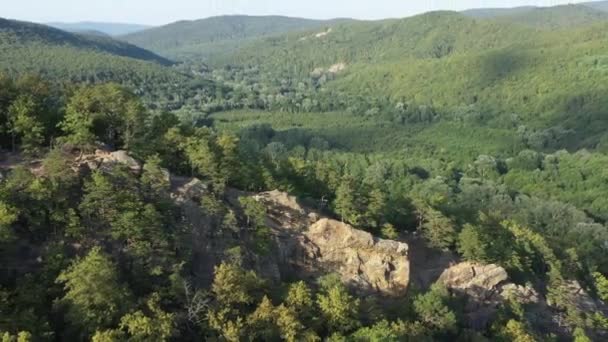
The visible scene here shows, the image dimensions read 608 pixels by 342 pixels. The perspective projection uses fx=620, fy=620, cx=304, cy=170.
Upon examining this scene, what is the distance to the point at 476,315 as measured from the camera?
4622 cm

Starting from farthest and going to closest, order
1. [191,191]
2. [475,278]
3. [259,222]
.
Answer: [475,278], [191,191], [259,222]

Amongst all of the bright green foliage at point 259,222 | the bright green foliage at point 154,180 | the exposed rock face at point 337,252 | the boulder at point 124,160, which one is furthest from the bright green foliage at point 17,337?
the exposed rock face at point 337,252

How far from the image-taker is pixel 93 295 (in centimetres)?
3328

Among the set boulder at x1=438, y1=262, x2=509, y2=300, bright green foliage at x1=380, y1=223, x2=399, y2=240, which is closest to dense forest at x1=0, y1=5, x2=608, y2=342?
bright green foliage at x1=380, y1=223, x2=399, y2=240

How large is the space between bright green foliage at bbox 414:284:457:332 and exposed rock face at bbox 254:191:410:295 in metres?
3.61

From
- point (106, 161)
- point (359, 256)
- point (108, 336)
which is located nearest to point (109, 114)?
point (106, 161)

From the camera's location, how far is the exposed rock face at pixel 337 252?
146 feet

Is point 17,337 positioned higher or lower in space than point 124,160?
lower

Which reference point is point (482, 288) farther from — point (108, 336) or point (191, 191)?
point (108, 336)

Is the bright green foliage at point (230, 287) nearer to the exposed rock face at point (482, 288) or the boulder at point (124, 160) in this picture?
the boulder at point (124, 160)

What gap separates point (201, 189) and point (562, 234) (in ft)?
173

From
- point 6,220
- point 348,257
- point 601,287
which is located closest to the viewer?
point 6,220

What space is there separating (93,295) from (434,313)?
2163 centimetres

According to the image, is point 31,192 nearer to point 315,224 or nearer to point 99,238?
point 99,238
